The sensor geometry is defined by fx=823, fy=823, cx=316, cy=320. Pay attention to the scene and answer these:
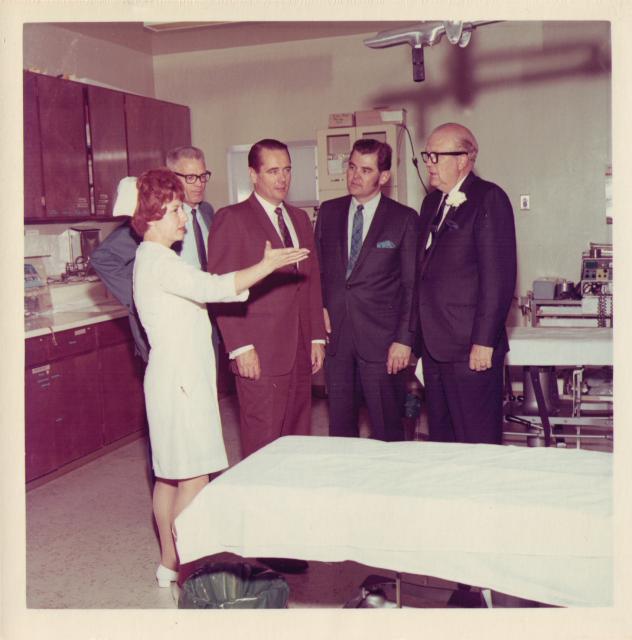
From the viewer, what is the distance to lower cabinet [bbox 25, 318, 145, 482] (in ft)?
14.8

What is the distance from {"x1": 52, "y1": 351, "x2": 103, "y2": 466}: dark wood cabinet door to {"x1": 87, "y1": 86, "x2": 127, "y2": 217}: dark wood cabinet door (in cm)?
119

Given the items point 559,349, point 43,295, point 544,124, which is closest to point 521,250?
point 544,124

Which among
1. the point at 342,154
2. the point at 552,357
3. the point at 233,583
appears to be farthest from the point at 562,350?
the point at 342,154

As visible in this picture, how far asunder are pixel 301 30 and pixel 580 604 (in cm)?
527

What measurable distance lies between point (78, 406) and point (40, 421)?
0.34 metres

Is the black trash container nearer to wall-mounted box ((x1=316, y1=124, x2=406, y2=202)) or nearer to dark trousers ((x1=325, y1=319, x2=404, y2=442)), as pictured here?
dark trousers ((x1=325, y1=319, x2=404, y2=442))

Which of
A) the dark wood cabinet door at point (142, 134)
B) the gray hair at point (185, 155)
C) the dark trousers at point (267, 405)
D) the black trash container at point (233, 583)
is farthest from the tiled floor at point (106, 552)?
the dark wood cabinet door at point (142, 134)

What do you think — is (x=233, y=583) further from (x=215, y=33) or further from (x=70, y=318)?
(x=215, y=33)

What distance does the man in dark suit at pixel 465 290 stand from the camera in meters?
3.13

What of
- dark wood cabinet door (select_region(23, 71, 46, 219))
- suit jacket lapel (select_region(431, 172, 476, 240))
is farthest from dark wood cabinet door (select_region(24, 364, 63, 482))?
suit jacket lapel (select_region(431, 172, 476, 240))

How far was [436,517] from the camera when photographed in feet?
6.48

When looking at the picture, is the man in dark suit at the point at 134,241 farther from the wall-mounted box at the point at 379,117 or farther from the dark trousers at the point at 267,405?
the wall-mounted box at the point at 379,117

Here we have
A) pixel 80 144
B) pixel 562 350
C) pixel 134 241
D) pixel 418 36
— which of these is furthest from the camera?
pixel 80 144

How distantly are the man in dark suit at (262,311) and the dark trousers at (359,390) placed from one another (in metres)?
0.41
